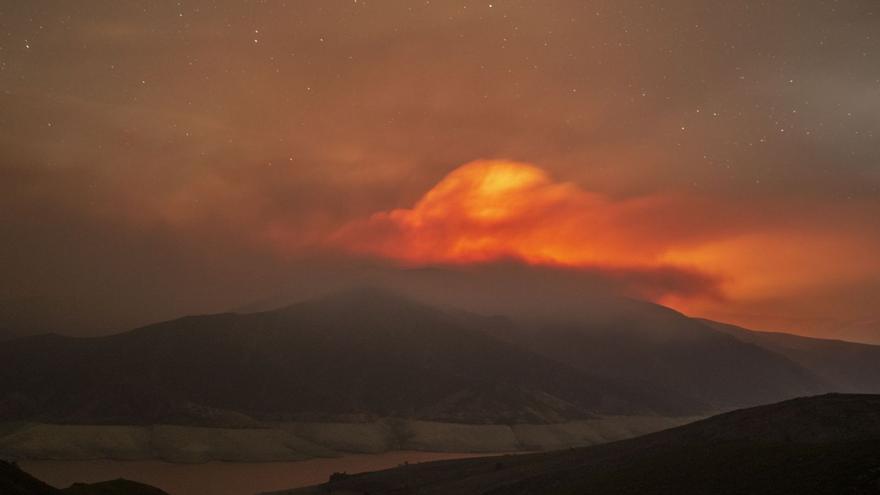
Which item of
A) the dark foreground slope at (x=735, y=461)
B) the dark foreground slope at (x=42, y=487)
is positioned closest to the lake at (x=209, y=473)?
the dark foreground slope at (x=735, y=461)

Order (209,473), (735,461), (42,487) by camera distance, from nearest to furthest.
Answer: (42,487) → (735,461) → (209,473)

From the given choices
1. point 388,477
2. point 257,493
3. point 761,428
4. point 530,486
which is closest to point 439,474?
point 388,477

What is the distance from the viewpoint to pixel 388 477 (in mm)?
118125

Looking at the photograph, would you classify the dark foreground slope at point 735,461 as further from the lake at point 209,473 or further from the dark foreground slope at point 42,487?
the lake at point 209,473

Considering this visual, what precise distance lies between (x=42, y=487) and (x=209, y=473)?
4201 inches

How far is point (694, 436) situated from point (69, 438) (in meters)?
173

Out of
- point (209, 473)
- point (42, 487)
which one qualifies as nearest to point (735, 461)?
point (42, 487)

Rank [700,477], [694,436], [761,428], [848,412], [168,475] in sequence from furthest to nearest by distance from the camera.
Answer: [168,475] → [694,436] → [761,428] → [848,412] → [700,477]

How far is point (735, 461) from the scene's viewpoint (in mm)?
67938

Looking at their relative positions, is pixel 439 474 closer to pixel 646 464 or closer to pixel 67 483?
pixel 646 464

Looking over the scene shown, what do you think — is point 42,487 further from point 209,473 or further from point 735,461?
point 209,473

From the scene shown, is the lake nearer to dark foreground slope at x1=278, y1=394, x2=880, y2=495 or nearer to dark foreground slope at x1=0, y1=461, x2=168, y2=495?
dark foreground slope at x1=278, y1=394, x2=880, y2=495

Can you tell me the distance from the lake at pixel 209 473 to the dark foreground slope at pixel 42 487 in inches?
2357

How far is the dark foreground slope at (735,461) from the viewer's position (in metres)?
57.5
